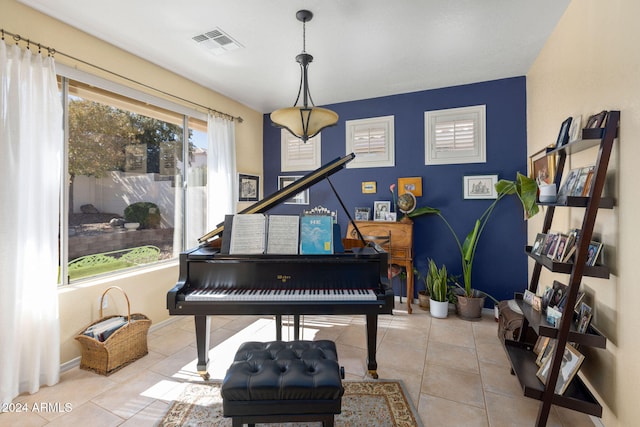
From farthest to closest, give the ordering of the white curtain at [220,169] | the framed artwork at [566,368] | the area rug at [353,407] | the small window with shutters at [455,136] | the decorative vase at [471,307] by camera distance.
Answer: the white curtain at [220,169], the small window with shutters at [455,136], the decorative vase at [471,307], the area rug at [353,407], the framed artwork at [566,368]

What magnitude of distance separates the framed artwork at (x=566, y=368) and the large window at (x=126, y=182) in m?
3.60

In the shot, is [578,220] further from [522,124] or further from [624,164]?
[522,124]

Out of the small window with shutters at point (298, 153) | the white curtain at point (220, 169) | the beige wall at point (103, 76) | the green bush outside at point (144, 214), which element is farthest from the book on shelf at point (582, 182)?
the green bush outside at point (144, 214)

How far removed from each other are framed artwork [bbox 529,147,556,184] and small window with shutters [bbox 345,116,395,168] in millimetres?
1601

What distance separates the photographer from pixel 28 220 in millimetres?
2104

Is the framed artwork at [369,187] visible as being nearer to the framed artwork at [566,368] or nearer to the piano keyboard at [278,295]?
the piano keyboard at [278,295]

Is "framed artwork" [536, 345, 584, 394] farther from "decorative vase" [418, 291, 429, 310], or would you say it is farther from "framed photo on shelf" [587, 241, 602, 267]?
"decorative vase" [418, 291, 429, 310]

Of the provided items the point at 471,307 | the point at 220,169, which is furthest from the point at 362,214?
the point at 220,169

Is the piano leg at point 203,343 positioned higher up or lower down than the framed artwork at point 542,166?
lower down

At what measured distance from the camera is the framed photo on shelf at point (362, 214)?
Result: 419 cm

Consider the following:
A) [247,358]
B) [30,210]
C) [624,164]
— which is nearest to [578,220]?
[624,164]

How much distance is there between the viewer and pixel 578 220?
2096 mm

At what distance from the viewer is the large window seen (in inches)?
103

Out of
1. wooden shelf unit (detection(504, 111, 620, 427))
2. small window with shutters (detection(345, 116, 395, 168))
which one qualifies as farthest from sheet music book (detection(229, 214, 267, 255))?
small window with shutters (detection(345, 116, 395, 168))
